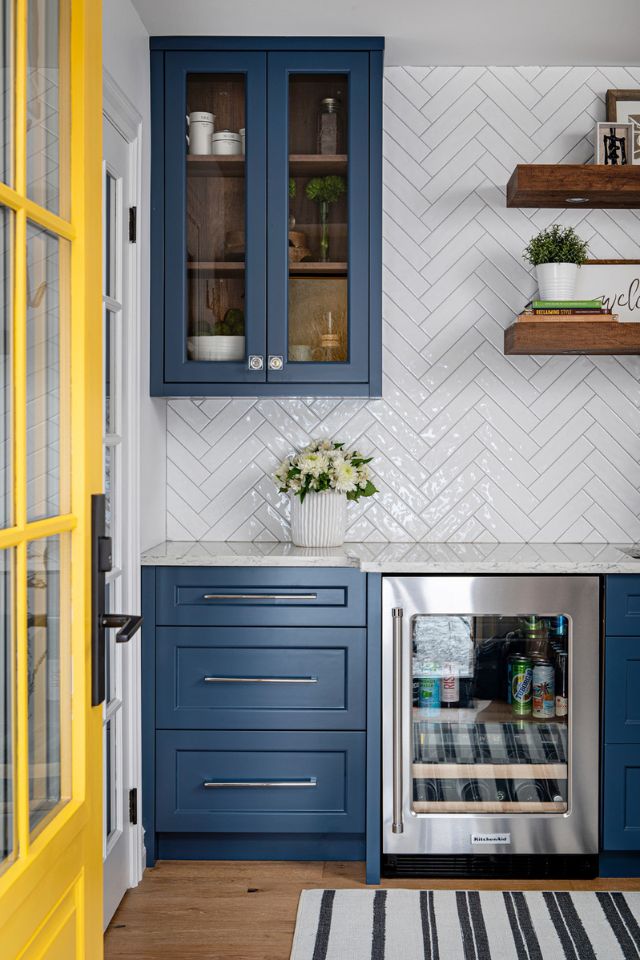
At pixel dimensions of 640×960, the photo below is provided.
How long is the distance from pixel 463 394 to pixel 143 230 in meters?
1.22

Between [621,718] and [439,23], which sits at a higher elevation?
[439,23]

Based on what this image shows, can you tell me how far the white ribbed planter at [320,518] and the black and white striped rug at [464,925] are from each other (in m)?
1.04

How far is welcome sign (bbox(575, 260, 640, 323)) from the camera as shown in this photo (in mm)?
2971

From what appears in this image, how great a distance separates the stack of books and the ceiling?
2.80 feet

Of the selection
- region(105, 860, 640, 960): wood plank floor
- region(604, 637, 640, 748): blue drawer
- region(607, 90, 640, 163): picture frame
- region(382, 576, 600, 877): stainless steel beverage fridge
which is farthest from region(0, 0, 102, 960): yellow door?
region(607, 90, 640, 163): picture frame

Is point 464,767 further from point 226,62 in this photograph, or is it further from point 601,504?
point 226,62

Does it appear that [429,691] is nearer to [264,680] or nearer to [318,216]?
[264,680]

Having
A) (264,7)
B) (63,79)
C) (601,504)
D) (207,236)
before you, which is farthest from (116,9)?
(601,504)

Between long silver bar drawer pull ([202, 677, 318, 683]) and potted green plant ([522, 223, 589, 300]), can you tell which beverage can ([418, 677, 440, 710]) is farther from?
potted green plant ([522, 223, 589, 300])

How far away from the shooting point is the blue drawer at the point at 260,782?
2.58 meters

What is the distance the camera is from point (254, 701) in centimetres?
259

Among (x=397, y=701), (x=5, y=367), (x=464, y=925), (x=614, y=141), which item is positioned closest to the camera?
(x=5, y=367)

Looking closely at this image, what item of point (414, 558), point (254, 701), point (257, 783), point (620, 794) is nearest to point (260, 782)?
point (257, 783)

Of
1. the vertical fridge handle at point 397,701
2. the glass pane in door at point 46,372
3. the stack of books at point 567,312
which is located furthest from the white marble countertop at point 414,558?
the glass pane in door at point 46,372
